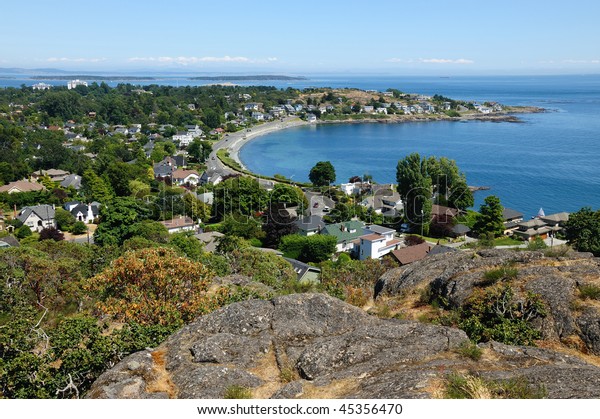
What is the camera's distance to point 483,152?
61969 mm

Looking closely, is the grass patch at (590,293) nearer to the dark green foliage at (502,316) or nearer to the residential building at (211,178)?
the dark green foliage at (502,316)

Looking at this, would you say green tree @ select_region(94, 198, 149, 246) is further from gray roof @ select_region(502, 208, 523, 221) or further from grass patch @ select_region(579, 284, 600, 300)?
gray roof @ select_region(502, 208, 523, 221)

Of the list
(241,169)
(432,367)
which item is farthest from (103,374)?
(241,169)

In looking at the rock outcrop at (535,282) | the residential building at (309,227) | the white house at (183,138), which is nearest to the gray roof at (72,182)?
the residential building at (309,227)

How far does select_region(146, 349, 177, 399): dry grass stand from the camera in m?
5.29

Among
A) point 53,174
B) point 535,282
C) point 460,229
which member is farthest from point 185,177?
point 535,282

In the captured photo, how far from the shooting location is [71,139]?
2522 inches

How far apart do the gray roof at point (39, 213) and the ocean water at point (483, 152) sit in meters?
25.7

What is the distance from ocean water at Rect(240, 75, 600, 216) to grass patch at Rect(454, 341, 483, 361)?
117ft

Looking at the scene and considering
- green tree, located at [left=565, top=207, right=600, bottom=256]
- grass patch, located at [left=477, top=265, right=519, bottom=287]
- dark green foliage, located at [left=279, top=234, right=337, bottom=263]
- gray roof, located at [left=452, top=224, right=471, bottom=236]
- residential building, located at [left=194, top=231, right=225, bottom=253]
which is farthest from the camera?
gray roof, located at [left=452, top=224, right=471, bottom=236]

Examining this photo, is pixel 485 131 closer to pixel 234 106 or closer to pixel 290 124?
pixel 290 124

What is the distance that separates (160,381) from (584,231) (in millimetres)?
22579

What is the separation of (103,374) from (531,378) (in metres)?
4.81

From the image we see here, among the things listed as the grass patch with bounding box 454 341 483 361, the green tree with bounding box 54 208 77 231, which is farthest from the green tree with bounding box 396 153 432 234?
the grass patch with bounding box 454 341 483 361
